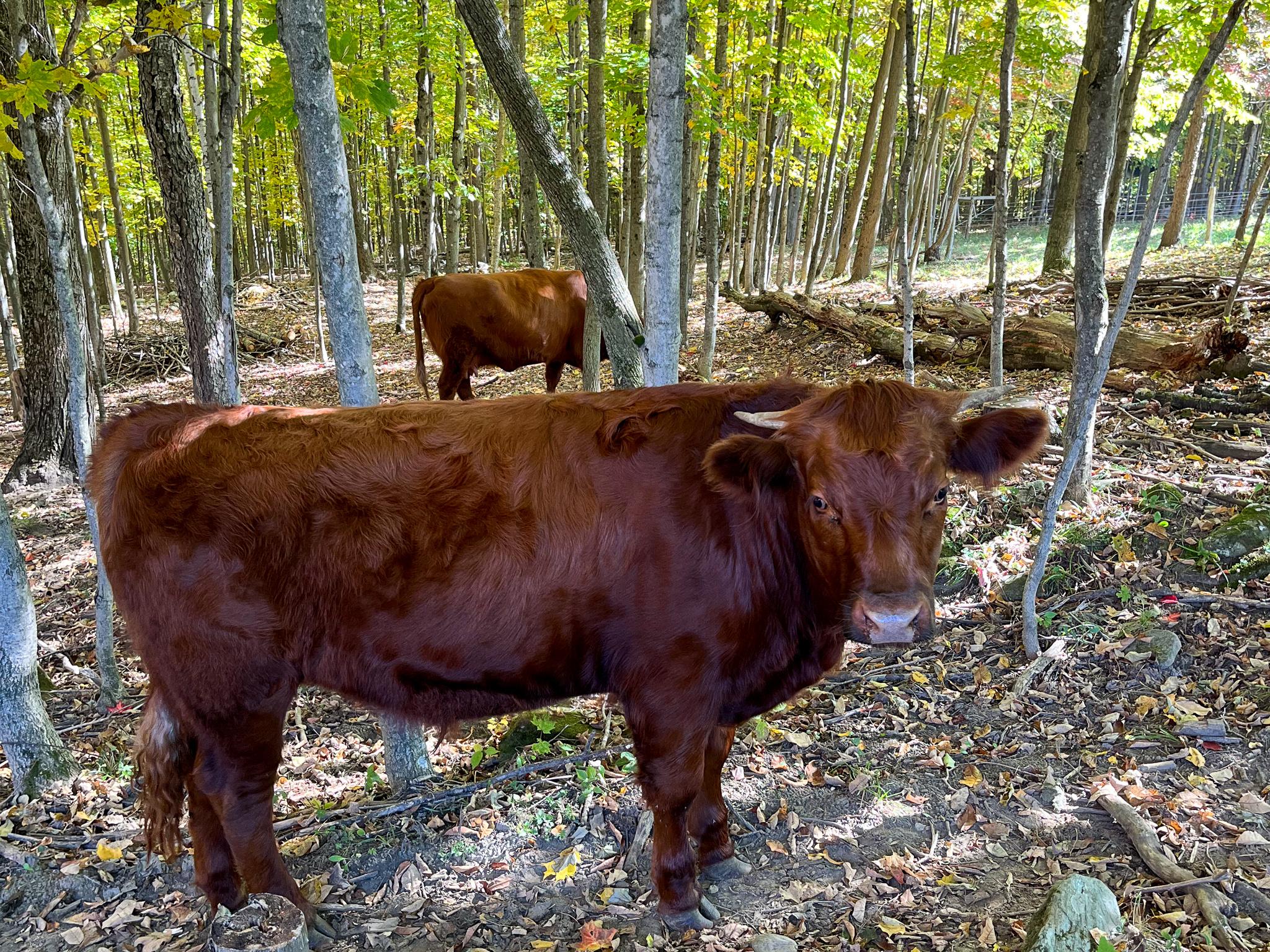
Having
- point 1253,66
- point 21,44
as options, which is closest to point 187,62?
point 21,44

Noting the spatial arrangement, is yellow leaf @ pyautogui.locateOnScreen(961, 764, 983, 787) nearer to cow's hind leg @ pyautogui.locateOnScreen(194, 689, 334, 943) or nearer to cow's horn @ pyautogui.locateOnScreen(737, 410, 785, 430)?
cow's horn @ pyautogui.locateOnScreen(737, 410, 785, 430)

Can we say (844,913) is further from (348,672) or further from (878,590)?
(348,672)

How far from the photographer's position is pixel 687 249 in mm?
12000

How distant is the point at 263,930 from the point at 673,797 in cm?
162

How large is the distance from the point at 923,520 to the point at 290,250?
135 ft

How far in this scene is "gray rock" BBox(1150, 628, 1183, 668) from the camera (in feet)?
14.5

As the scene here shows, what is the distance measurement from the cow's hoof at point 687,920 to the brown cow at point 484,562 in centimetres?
44

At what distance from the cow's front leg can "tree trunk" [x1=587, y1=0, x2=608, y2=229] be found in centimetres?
644

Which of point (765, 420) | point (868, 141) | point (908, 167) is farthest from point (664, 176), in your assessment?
point (868, 141)

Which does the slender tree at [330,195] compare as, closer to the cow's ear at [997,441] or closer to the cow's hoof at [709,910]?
the cow's hoof at [709,910]

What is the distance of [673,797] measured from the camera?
3.30 m

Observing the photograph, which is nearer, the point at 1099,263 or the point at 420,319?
the point at 1099,263

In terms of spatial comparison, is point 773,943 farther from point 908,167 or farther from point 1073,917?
point 908,167

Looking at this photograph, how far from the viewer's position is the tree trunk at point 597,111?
8.69 metres
